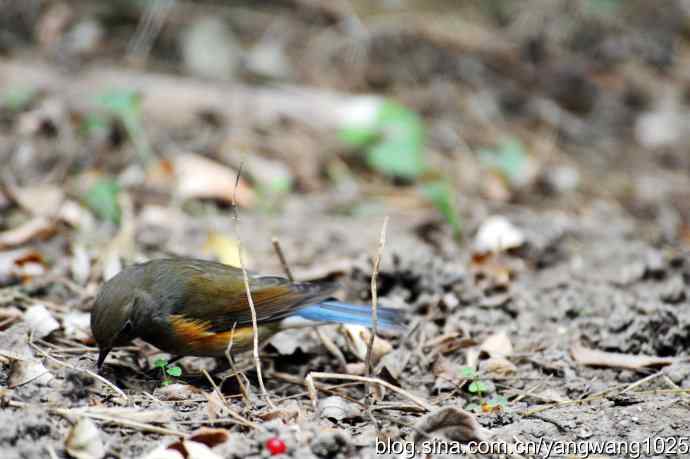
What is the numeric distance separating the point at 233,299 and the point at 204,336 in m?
0.22

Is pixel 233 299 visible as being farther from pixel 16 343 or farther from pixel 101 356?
pixel 16 343

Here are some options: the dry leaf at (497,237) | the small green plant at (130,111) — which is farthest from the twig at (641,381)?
the small green plant at (130,111)

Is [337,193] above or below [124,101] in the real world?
below

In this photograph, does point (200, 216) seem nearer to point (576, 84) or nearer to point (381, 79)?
point (381, 79)

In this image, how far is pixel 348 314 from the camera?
4031 millimetres

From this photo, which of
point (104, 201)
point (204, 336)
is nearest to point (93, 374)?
point (204, 336)

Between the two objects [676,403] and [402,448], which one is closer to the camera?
[402,448]

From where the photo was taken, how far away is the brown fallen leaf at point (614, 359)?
3.85 metres

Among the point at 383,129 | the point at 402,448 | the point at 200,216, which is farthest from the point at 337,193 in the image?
the point at 402,448

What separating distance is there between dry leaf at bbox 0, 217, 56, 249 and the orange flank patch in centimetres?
158

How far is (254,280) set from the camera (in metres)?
4.09

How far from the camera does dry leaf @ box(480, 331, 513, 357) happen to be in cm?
405

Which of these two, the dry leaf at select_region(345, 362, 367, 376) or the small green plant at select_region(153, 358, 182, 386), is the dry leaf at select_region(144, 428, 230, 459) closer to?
the small green plant at select_region(153, 358, 182, 386)

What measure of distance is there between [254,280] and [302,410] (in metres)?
0.89
